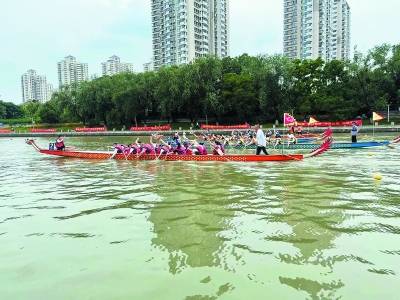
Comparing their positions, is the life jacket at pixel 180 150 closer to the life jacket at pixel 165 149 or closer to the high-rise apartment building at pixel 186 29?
the life jacket at pixel 165 149

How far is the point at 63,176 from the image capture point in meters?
17.6

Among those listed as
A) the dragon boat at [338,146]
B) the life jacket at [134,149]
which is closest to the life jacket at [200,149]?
the life jacket at [134,149]

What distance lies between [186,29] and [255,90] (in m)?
53.7

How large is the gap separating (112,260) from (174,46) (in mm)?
110452

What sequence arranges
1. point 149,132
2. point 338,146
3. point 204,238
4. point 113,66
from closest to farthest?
point 204,238 < point 338,146 < point 149,132 < point 113,66

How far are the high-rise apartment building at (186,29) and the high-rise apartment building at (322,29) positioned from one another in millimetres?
25011

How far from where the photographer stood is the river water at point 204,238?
588 centimetres

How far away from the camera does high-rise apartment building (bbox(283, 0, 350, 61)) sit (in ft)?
370

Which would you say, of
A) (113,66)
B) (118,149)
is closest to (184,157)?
(118,149)

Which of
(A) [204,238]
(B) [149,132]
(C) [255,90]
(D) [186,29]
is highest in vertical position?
(D) [186,29]

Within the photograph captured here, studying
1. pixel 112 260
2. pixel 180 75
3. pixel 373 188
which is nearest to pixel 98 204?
pixel 112 260

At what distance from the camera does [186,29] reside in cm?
10950

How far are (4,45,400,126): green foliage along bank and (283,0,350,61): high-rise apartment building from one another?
50.2 m

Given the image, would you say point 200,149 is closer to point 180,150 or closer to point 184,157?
point 184,157
